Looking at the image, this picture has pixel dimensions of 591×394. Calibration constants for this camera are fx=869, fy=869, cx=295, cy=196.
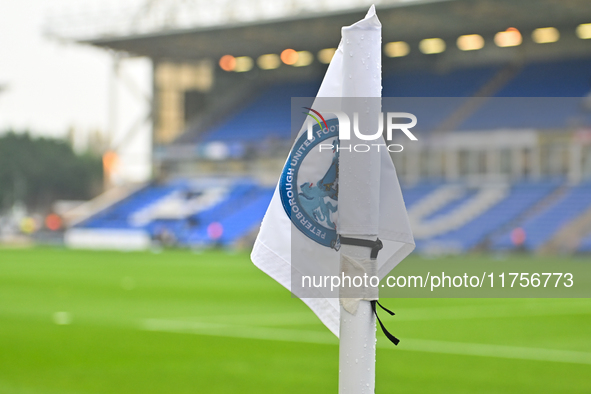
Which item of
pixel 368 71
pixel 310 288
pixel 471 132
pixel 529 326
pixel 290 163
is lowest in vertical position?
pixel 529 326

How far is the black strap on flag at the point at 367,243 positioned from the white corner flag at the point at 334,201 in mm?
24

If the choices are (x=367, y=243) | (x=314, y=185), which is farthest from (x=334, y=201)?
(x=367, y=243)

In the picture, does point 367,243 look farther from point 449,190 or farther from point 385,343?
point 449,190

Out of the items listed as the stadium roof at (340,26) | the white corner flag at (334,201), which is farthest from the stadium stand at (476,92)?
the white corner flag at (334,201)

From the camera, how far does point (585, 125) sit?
43000mm

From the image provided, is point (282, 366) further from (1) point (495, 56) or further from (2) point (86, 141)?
(2) point (86, 141)

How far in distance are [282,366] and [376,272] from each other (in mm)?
6358

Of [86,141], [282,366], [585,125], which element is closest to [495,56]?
[585,125]

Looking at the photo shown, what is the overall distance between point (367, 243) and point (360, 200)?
17 centimetres

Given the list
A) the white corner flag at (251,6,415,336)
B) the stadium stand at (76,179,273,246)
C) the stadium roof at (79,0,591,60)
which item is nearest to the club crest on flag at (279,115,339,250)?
the white corner flag at (251,6,415,336)

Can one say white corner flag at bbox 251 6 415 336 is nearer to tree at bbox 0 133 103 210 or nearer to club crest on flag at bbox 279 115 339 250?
club crest on flag at bbox 279 115 339 250

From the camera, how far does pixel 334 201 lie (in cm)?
348

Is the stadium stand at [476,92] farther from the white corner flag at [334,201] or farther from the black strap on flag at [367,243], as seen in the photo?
the black strap on flag at [367,243]

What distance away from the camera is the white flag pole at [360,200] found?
130 inches
